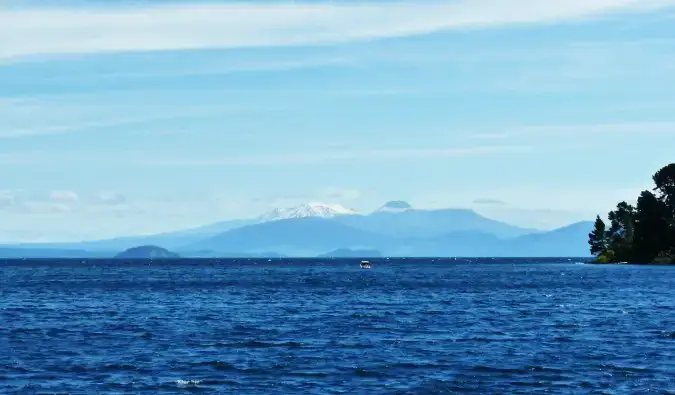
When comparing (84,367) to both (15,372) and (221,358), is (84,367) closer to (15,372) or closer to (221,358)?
(15,372)

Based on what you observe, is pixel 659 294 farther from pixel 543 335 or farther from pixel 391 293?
pixel 543 335

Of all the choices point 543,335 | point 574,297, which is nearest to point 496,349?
point 543,335

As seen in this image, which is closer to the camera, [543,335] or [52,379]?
[52,379]

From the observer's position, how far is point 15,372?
5644 cm

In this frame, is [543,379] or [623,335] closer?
[543,379]

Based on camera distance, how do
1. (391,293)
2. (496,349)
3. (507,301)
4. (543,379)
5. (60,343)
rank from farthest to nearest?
(391,293) < (507,301) < (60,343) < (496,349) < (543,379)

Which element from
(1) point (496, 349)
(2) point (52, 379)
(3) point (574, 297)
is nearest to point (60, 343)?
(2) point (52, 379)

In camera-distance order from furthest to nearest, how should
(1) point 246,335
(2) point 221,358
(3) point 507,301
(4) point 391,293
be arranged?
1. (4) point 391,293
2. (3) point 507,301
3. (1) point 246,335
4. (2) point 221,358

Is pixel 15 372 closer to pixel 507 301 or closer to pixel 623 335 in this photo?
pixel 623 335

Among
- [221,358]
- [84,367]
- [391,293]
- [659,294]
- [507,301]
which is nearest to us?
[84,367]

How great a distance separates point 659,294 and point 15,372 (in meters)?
91.6

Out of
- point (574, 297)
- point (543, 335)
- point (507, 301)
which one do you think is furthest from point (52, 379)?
point (574, 297)

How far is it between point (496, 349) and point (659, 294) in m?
70.2

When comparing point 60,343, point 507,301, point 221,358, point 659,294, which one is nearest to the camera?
point 221,358
